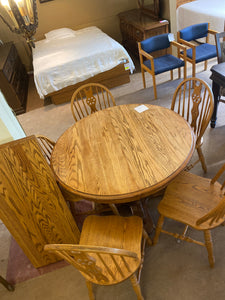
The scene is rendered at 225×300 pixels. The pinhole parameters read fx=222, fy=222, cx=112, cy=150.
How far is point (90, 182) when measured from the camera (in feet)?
4.51

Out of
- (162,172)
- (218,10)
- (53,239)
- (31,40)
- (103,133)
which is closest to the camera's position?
(162,172)

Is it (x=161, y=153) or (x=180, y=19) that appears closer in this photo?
(x=161, y=153)

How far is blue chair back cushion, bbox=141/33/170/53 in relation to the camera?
3.41 meters

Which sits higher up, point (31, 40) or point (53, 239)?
point (31, 40)

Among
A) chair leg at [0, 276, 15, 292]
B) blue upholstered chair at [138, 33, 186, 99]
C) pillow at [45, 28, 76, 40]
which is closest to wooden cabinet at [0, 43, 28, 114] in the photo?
pillow at [45, 28, 76, 40]

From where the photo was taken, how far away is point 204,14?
4129mm

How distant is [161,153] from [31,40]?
6.35 feet

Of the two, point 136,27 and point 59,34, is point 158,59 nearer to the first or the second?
point 136,27

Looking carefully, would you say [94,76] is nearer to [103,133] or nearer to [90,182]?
[103,133]

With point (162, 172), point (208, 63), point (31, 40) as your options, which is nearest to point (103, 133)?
point (162, 172)

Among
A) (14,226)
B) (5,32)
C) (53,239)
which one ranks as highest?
(5,32)

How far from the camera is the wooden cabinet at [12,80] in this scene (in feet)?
11.7

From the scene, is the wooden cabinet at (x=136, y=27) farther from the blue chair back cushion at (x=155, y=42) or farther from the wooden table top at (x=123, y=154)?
the wooden table top at (x=123, y=154)

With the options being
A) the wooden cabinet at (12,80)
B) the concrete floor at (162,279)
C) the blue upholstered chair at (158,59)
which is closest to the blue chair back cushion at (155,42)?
the blue upholstered chair at (158,59)
